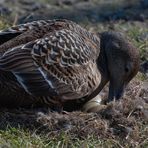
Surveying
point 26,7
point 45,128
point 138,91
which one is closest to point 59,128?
point 45,128

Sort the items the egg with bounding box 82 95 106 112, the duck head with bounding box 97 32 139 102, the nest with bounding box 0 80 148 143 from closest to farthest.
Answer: the nest with bounding box 0 80 148 143 < the egg with bounding box 82 95 106 112 < the duck head with bounding box 97 32 139 102

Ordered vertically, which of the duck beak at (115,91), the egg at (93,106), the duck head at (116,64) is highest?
the duck head at (116,64)

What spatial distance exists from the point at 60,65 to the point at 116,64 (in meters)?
0.81

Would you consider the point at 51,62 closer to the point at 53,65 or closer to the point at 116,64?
the point at 53,65

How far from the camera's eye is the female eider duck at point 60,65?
691cm

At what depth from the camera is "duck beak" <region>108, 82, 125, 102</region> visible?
761 cm

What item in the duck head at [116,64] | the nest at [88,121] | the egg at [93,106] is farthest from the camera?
the duck head at [116,64]

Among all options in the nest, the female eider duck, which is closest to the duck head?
the female eider duck

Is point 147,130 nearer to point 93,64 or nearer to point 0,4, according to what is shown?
point 93,64

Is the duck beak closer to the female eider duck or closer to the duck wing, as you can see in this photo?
the female eider duck

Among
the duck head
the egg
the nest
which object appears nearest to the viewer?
the nest

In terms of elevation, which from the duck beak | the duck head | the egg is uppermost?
the duck head

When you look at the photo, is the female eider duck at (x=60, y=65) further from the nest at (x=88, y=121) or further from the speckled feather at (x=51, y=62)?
the nest at (x=88, y=121)

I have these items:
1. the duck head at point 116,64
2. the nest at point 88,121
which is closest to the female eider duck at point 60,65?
the duck head at point 116,64
